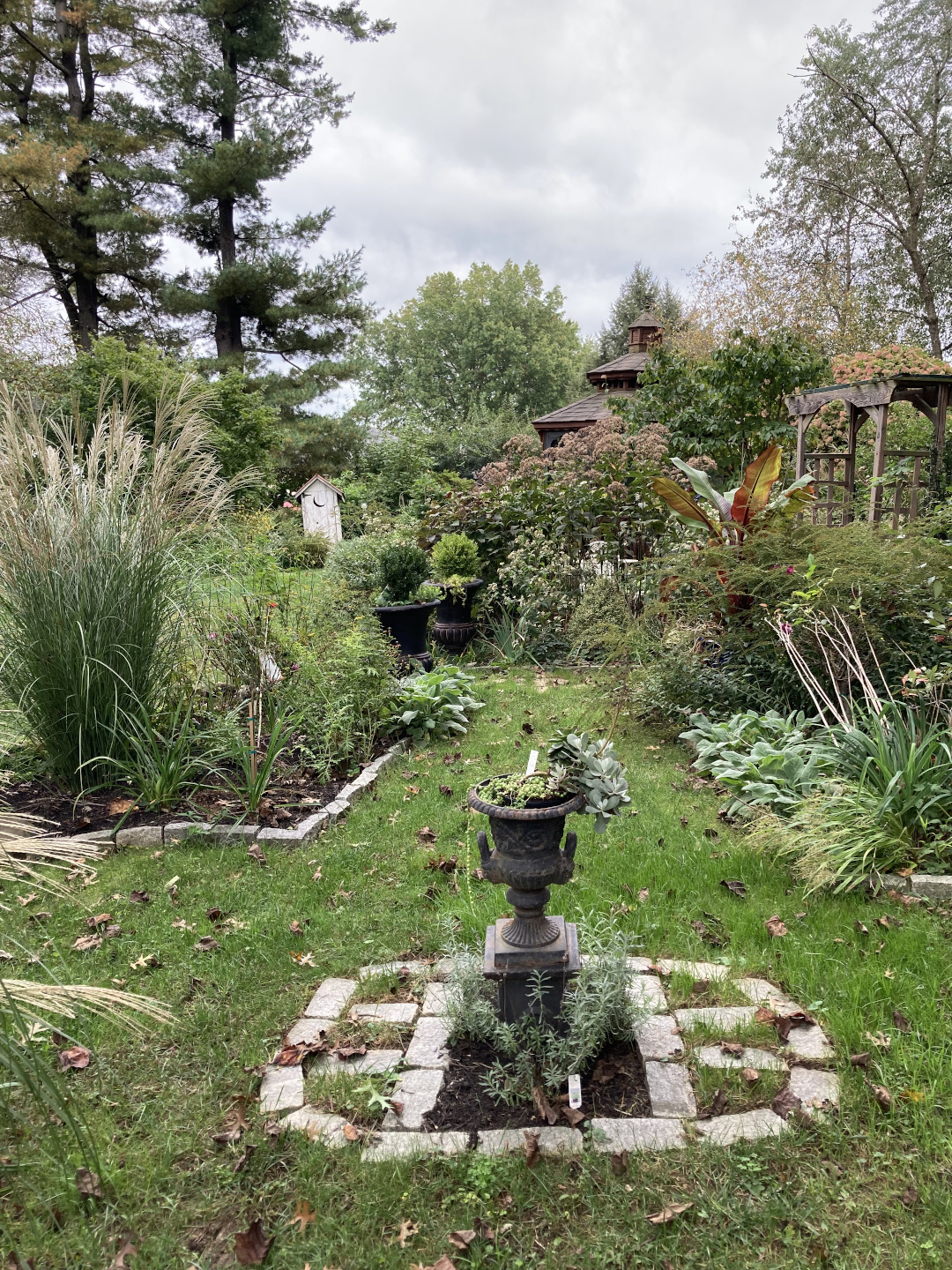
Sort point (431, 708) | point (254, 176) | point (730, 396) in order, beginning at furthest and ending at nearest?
1. point (254, 176)
2. point (730, 396)
3. point (431, 708)

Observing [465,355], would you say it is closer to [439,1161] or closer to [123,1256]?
[439,1161]

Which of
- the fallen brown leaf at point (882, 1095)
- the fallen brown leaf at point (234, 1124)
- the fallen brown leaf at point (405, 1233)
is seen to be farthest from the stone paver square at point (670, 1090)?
the fallen brown leaf at point (234, 1124)

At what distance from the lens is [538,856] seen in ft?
7.34

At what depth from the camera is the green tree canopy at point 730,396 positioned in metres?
11.0

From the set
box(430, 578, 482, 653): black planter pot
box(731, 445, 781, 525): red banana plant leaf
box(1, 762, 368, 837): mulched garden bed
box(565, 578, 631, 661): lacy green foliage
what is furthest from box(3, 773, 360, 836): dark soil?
box(731, 445, 781, 525): red banana plant leaf

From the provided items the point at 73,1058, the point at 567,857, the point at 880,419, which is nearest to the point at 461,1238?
the point at 567,857

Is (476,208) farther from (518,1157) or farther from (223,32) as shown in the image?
(518,1157)

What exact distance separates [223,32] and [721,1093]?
21807mm

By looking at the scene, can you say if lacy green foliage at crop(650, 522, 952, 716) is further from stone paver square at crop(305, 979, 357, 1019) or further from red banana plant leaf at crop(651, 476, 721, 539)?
stone paver square at crop(305, 979, 357, 1019)

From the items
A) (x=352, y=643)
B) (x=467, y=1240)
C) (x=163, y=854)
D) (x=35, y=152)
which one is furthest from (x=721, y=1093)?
(x=35, y=152)

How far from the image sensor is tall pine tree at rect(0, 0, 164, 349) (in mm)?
15859

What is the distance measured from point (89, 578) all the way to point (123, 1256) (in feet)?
9.96

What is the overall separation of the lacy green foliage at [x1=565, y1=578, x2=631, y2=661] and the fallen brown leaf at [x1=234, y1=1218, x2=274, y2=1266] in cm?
514

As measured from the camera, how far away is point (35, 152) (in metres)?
14.8
